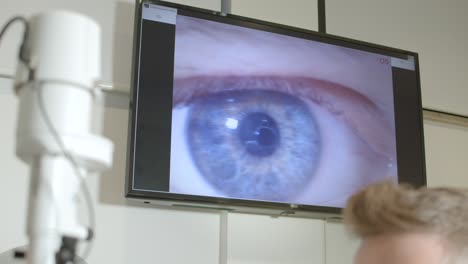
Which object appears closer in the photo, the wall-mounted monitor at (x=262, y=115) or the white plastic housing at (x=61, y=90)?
the white plastic housing at (x=61, y=90)

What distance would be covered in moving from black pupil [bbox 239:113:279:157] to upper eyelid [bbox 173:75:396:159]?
0.29ft

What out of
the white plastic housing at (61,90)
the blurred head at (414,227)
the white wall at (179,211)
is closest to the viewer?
the white plastic housing at (61,90)

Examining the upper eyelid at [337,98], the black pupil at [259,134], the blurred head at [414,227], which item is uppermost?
the upper eyelid at [337,98]

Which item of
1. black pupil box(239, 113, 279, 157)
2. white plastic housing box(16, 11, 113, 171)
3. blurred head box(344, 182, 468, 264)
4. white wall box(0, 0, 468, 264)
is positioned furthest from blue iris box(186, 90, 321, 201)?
white plastic housing box(16, 11, 113, 171)

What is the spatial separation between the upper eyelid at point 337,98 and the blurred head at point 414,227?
75 cm

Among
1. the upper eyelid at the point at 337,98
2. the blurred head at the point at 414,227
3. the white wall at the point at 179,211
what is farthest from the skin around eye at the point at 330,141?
the blurred head at the point at 414,227

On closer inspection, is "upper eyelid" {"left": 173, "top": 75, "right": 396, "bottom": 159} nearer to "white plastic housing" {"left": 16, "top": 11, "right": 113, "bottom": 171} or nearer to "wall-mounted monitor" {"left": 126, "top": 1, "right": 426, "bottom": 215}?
"wall-mounted monitor" {"left": 126, "top": 1, "right": 426, "bottom": 215}

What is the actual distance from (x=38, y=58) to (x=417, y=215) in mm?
542

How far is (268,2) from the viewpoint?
1756 mm

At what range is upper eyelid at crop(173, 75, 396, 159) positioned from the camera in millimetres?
1539

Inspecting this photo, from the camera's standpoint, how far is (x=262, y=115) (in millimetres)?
1552

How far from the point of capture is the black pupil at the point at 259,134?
151 cm

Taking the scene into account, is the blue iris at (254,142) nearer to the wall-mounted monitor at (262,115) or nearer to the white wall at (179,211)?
the wall-mounted monitor at (262,115)

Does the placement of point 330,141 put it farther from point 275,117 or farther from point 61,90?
point 61,90
